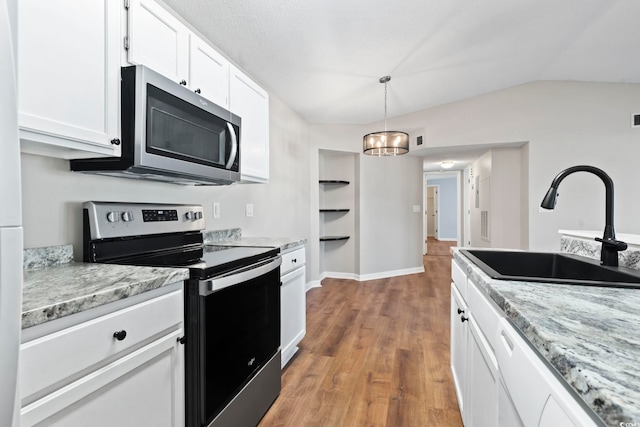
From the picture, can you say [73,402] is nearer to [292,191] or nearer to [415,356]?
[415,356]

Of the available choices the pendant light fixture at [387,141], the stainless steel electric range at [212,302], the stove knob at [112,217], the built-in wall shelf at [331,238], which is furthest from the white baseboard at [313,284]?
the stove knob at [112,217]

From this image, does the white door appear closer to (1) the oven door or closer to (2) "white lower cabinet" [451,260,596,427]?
(2) "white lower cabinet" [451,260,596,427]

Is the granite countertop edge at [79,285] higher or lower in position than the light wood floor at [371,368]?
higher

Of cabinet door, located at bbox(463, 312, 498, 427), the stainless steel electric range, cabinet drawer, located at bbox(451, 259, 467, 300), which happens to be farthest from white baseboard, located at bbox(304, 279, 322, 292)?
cabinet door, located at bbox(463, 312, 498, 427)

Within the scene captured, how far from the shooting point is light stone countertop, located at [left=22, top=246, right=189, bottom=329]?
75 cm

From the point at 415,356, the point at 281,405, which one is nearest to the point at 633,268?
the point at 415,356

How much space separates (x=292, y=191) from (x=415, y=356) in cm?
235

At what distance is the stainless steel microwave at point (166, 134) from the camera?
1.29 m

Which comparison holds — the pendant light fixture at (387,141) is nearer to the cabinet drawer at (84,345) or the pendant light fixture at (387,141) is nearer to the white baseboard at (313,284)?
the white baseboard at (313,284)

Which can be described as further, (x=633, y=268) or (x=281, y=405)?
(x=281, y=405)

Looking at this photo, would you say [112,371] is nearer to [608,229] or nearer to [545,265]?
[608,229]

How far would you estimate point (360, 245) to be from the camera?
498 cm

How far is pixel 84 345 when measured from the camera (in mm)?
804

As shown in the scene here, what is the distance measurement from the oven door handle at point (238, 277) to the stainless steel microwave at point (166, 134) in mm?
570
